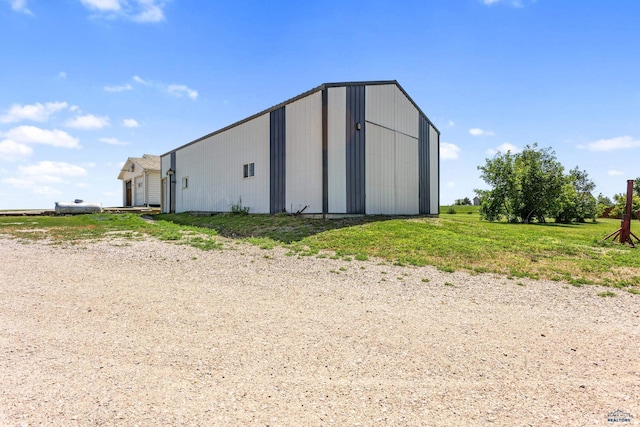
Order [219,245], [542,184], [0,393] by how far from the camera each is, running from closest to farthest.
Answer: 1. [0,393]
2. [219,245]
3. [542,184]

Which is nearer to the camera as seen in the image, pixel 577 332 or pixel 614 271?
pixel 577 332

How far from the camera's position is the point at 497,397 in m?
2.34

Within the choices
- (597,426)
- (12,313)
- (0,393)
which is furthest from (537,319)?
(12,313)

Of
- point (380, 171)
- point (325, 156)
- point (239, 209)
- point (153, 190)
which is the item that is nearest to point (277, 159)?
point (325, 156)

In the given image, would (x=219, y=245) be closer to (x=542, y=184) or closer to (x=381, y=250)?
(x=381, y=250)

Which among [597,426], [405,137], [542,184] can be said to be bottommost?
[597,426]

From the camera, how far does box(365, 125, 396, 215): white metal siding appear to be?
13469mm

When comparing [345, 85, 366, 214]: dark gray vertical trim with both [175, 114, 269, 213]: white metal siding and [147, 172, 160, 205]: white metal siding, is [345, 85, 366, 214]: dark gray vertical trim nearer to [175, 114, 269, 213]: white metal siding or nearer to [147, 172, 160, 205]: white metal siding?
[175, 114, 269, 213]: white metal siding

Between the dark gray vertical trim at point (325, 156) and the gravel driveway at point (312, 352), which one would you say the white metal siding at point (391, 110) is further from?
the gravel driveway at point (312, 352)

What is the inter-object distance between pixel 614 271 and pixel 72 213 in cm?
2926

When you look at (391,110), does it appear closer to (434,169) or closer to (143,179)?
(434,169)

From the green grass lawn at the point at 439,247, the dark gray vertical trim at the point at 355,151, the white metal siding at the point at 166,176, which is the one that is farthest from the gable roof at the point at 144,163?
the dark gray vertical trim at the point at 355,151

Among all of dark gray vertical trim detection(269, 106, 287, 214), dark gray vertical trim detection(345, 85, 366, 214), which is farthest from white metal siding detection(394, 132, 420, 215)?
dark gray vertical trim detection(269, 106, 287, 214)

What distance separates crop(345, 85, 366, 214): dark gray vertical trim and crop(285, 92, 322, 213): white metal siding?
114 cm
